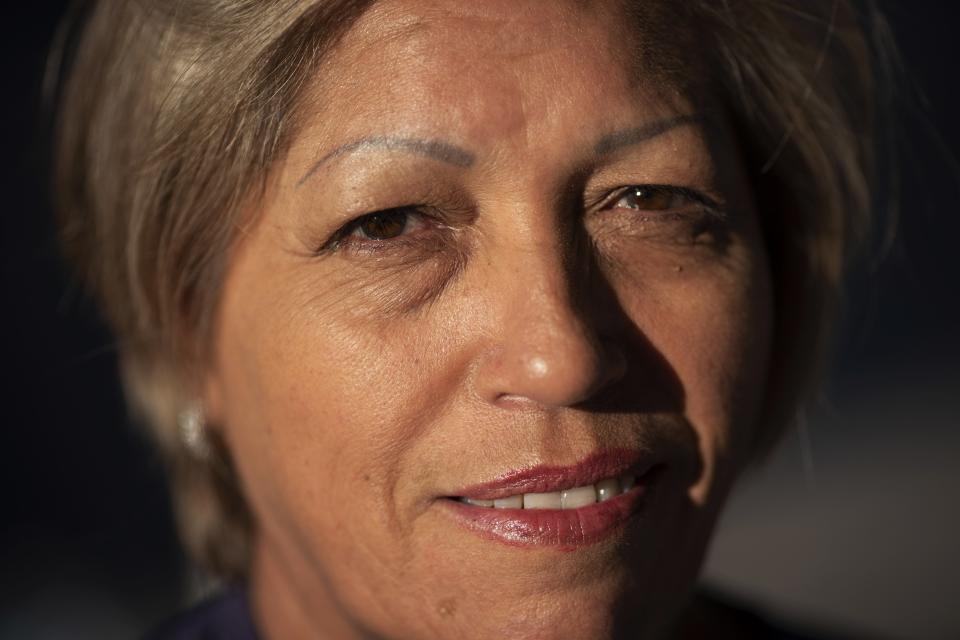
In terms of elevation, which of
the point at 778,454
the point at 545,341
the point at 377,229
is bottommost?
the point at 778,454

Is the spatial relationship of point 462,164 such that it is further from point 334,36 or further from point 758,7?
point 758,7

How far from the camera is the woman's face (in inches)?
56.2

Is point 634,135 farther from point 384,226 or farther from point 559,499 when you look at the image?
point 559,499

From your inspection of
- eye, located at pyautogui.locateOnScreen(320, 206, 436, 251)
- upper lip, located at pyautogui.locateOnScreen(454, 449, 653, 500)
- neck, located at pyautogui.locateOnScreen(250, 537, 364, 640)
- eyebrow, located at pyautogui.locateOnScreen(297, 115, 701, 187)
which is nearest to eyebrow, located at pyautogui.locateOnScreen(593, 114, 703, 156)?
eyebrow, located at pyautogui.locateOnScreen(297, 115, 701, 187)

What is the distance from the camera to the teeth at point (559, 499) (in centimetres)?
148

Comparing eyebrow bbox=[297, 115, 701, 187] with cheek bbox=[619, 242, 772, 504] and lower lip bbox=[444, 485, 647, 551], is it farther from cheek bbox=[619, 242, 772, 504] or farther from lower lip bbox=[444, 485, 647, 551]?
lower lip bbox=[444, 485, 647, 551]

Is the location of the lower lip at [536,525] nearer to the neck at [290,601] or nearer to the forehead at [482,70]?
the neck at [290,601]

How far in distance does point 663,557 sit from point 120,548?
7.31ft

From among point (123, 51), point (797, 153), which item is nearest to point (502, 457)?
point (797, 153)

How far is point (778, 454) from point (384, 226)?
103 inches

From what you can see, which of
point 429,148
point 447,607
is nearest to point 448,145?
point 429,148

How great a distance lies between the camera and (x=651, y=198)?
1.60 m

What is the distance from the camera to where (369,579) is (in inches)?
62.1

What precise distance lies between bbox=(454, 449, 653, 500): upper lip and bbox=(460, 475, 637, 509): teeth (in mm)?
13
